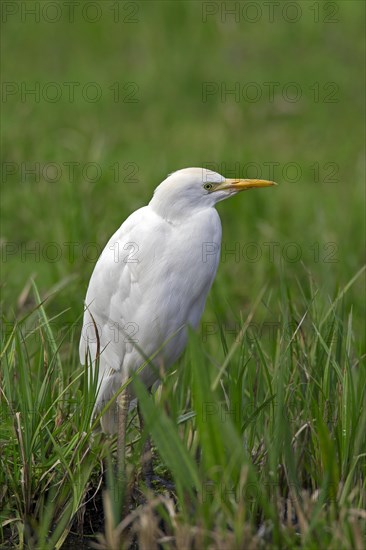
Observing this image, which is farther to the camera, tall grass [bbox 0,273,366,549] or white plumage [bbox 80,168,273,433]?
white plumage [bbox 80,168,273,433]

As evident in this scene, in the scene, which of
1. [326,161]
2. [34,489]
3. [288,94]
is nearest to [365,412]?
[34,489]

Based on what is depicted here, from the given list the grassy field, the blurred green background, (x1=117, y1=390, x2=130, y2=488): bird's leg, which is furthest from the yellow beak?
the blurred green background

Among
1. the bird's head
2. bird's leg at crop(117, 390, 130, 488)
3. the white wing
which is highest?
the bird's head

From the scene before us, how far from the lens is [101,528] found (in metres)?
2.74

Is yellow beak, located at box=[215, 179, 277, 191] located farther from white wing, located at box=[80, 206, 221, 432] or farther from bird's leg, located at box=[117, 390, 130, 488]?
bird's leg, located at box=[117, 390, 130, 488]

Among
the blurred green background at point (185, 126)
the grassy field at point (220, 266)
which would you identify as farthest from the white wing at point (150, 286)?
the blurred green background at point (185, 126)

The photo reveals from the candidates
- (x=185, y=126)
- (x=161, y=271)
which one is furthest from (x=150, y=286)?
(x=185, y=126)

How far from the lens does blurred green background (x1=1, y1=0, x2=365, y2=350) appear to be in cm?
518

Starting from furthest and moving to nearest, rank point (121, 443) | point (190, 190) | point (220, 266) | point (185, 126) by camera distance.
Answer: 1. point (185, 126)
2. point (220, 266)
3. point (190, 190)
4. point (121, 443)

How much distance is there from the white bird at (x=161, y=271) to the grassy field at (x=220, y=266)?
0.15 metres

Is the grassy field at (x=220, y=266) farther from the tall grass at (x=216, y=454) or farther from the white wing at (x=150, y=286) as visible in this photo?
the white wing at (x=150, y=286)

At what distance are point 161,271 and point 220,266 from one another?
7.41ft

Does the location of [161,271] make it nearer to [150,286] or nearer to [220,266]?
[150,286]

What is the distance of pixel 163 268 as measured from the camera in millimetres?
2900
